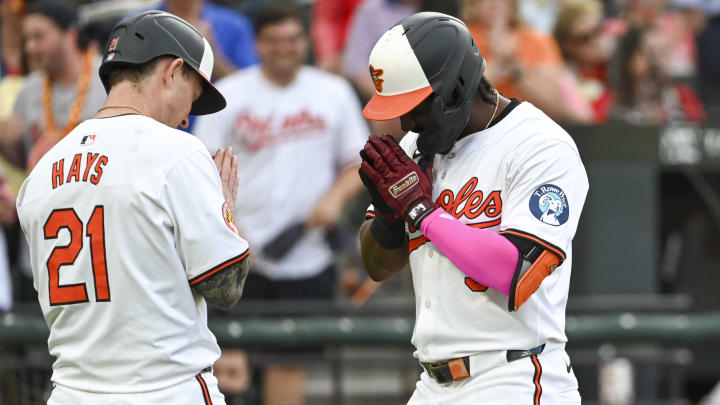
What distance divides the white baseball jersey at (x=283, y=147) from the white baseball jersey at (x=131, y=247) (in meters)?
3.15

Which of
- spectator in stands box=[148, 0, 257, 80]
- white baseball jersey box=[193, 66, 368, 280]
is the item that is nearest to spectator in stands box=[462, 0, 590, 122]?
white baseball jersey box=[193, 66, 368, 280]

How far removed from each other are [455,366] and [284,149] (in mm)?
3249

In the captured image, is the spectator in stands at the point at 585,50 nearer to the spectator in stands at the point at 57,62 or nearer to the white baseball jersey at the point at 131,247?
the spectator in stands at the point at 57,62

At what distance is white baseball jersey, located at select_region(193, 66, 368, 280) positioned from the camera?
6719 mm

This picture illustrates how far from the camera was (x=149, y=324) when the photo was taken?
11.4 feet

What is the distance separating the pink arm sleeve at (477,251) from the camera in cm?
348

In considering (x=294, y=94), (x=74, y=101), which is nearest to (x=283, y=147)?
(x=294, y=94)

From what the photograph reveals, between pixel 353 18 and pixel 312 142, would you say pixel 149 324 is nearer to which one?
pixel 312 142

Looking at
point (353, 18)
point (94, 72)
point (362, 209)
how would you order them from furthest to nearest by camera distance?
1. point (353, 18)
2. point (362, 209)
3. point (94, 72)

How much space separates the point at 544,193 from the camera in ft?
11.7

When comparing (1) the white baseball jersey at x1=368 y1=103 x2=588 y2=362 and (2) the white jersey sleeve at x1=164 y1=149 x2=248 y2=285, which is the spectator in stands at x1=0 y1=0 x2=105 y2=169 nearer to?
(2) the white jersey sleeve at x1=164 y1=149 x2=248 y2=285

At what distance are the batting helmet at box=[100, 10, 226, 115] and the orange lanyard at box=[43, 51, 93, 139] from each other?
2.66m

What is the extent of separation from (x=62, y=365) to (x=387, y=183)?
1.22m

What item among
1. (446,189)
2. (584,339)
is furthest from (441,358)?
(584,339)
